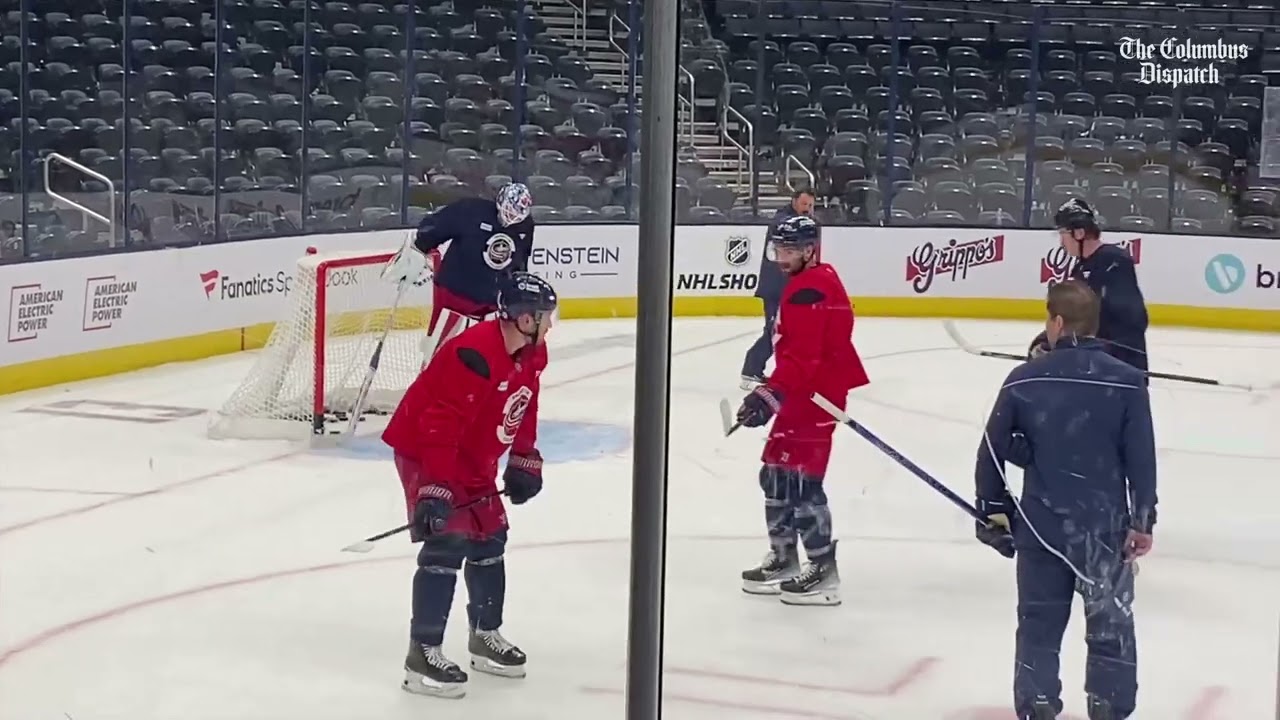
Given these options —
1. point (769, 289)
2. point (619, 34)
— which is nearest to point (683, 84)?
point (619, 34)

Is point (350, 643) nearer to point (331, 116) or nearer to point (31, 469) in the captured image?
point (331, 116)

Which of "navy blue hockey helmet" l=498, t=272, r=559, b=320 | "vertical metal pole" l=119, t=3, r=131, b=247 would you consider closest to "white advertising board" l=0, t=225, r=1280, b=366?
"navy blue hockey helmet" l=498, t=272, r=559, b=320

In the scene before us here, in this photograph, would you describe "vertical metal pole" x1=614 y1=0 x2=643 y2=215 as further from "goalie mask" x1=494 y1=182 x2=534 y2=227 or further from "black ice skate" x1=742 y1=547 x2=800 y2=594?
"black ice skate" x1=742 y1=547 x2=800 y2=594

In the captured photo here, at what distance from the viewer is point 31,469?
395 centimetres

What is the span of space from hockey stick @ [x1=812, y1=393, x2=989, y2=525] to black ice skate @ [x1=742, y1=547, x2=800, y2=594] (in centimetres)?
27

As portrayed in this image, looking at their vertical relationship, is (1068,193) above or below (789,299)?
above

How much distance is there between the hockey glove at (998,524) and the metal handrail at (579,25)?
0.87 m

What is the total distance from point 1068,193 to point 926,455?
781 mm

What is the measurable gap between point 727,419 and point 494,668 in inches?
32.9

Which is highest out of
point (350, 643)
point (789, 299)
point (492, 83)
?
point (492, 83)

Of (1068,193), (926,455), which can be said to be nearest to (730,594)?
(926,455)

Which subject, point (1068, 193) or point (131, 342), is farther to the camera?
point (131, 342)

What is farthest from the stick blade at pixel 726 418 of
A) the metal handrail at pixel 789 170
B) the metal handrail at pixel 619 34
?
the metal handrail at pixel 619 34

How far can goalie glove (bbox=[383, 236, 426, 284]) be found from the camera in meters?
2.51
